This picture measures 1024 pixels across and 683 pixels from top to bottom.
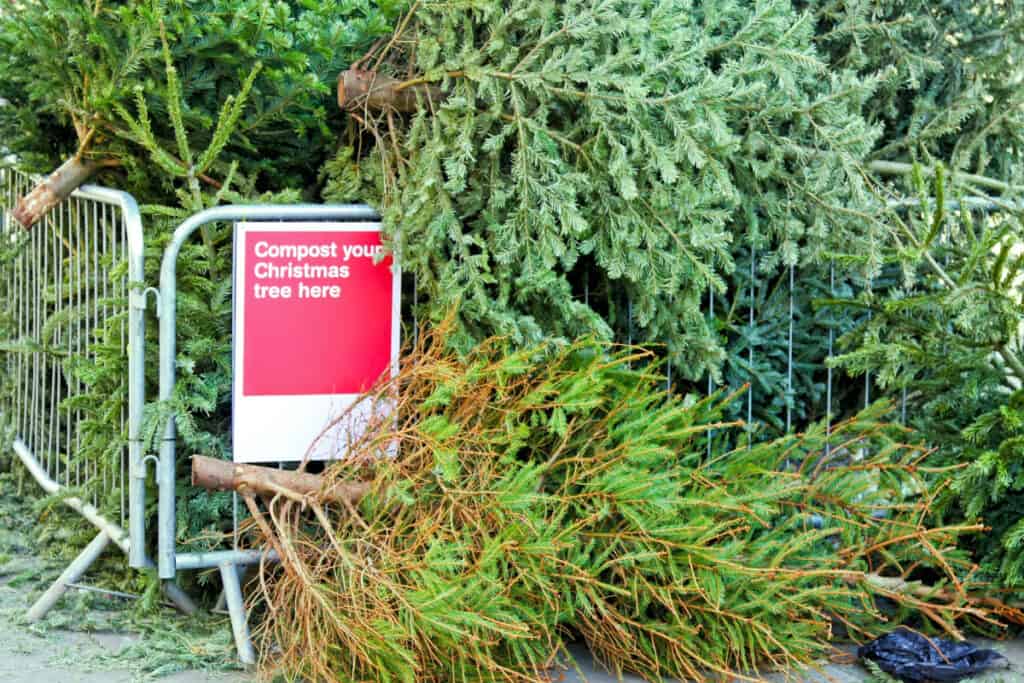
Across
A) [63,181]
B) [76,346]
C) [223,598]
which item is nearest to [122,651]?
[223,598]

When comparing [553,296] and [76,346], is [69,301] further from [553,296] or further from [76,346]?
[553,296]

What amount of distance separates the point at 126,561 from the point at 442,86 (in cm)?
238

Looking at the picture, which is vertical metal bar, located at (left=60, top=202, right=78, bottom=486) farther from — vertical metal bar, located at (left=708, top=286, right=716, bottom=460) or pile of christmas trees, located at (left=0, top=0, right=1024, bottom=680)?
vertical metal bar, located at (left=708, top=286, right=716, bottom=460)

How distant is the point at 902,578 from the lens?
5.13 metres

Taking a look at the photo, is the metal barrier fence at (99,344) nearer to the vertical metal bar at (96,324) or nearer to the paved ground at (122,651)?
the vertical metal bar at (96,324)

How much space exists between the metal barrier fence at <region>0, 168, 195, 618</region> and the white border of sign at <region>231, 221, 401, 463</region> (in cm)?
36

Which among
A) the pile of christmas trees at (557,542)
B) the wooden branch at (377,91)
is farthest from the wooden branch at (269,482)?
the wooden branch at (377,91)

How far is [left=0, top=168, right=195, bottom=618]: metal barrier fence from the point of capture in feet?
16.1

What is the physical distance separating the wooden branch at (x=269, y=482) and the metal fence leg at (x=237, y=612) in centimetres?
36

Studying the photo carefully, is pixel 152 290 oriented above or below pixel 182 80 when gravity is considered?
below

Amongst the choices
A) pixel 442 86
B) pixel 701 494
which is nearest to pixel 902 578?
pixel 701 494

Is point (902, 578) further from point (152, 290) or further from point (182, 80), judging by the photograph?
point (182, 80)

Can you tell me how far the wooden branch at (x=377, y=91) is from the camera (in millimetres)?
5062

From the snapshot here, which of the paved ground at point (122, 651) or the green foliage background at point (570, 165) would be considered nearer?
the paved ground at point (122, 651)
